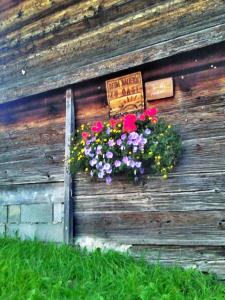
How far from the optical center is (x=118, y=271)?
387cm

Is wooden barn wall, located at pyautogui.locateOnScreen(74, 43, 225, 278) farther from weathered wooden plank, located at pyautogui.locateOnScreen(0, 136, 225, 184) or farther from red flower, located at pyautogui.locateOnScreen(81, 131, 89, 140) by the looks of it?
red flower, located at pyautogui.locateOnScreen(81, 131, 89, 140)

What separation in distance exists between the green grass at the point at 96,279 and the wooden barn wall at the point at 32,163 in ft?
2.85

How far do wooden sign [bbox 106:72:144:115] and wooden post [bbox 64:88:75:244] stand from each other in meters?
0.58

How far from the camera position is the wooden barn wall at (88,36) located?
3969 millimetres

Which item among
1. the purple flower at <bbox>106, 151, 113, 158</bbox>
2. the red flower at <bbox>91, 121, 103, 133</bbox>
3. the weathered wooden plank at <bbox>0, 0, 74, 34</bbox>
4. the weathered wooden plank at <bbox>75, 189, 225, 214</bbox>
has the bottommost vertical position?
the weathered wooden plank at <bbox>75, 189, 225, 214</bbox>

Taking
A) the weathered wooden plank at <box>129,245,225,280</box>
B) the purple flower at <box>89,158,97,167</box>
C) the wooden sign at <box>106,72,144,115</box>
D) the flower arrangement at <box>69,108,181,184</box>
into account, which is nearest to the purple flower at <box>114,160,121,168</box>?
the flower arrangement at <box>69,108,181,184</box>

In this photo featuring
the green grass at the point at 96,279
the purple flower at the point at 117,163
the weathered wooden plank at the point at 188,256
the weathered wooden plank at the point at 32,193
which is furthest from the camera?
the weathered wooden plank at the point at 32,193

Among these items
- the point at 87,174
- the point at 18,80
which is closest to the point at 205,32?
the point at 87,174

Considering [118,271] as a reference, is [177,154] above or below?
above

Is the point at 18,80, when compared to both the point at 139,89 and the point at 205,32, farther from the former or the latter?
the point at 205,32

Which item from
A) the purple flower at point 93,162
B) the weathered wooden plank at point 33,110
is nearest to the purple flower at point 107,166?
the purple flower at point 93,162

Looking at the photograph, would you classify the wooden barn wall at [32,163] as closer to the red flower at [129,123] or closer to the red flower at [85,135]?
the red flower at [85,135]

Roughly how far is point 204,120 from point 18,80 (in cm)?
292

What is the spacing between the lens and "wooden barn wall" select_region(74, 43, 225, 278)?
3.77m
